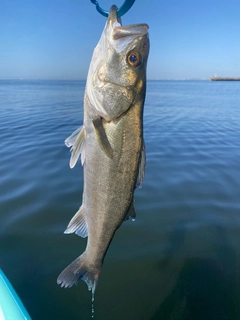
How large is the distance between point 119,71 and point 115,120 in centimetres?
41

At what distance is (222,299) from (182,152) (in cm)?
649

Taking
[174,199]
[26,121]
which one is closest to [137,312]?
[174,199]

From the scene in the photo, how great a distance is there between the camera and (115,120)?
215 centimetres

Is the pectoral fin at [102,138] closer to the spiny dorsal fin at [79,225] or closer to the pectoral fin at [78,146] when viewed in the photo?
the pectoral fin at [78,146]

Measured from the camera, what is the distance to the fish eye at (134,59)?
215 centimetres

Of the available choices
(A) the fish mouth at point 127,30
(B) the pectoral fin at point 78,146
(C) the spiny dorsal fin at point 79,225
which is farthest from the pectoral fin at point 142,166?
(A) the fish mouth at point 127,30

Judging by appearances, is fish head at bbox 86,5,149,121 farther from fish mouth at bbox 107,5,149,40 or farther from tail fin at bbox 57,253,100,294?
tail fin at bbox 57,253,100,294

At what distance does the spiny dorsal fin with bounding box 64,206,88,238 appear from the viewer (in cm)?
248

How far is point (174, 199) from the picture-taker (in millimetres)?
6500

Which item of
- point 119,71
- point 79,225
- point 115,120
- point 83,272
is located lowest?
point 83,272

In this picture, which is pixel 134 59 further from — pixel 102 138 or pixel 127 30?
pixel 102 138

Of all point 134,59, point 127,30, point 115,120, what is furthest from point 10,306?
point 127,30

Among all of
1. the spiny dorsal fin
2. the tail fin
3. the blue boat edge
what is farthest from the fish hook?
the blue boat edge

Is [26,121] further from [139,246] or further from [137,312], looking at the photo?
[137,312]
